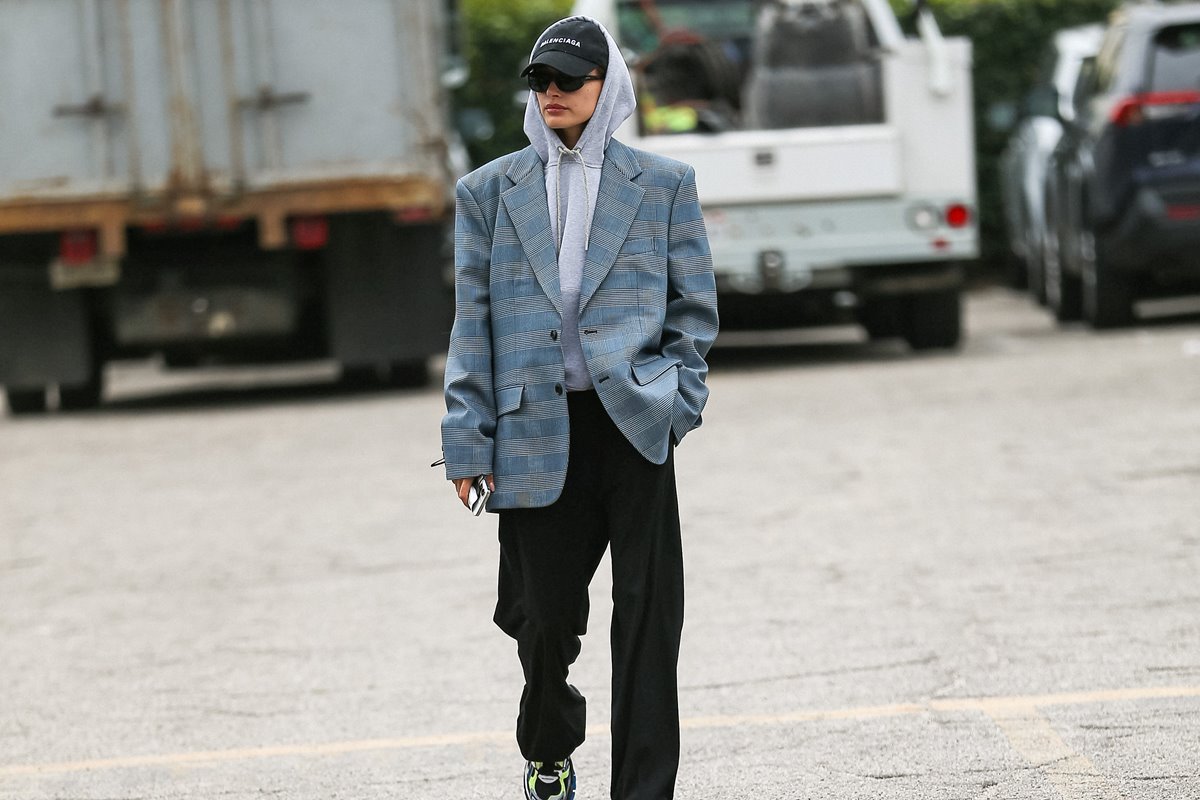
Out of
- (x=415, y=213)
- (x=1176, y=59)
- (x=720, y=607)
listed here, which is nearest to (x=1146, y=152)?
(x=1176, y=59)

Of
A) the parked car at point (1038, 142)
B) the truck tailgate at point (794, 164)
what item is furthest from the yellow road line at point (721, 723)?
the parked car at point (1038, 142)

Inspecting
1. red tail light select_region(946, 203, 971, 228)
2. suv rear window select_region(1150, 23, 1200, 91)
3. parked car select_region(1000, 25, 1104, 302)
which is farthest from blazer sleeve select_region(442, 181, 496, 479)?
parked car select_region(1000, 25, 1104, 302)

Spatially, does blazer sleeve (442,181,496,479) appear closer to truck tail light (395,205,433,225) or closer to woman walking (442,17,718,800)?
woman walking (442,17,718,800)

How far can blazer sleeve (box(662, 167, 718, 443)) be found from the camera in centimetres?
443

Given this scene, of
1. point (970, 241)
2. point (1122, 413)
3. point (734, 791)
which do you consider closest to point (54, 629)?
point (734, 791)

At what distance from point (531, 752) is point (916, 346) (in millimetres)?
10758

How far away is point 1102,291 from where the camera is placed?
1481 cm

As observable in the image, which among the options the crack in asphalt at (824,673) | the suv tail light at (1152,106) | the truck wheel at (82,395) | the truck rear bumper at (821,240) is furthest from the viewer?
the truck wheel at (82,395)

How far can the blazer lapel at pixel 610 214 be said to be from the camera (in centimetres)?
439

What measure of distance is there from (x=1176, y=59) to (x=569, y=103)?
10.3 metres

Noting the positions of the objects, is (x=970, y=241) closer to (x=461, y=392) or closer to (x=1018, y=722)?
(x=1018, y=722)

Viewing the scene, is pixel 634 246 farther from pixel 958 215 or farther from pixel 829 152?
pixel 958 215

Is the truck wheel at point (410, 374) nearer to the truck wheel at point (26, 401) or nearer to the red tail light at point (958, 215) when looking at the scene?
the truck wheel at point (26, 401)

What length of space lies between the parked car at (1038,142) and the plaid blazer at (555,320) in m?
11.1
